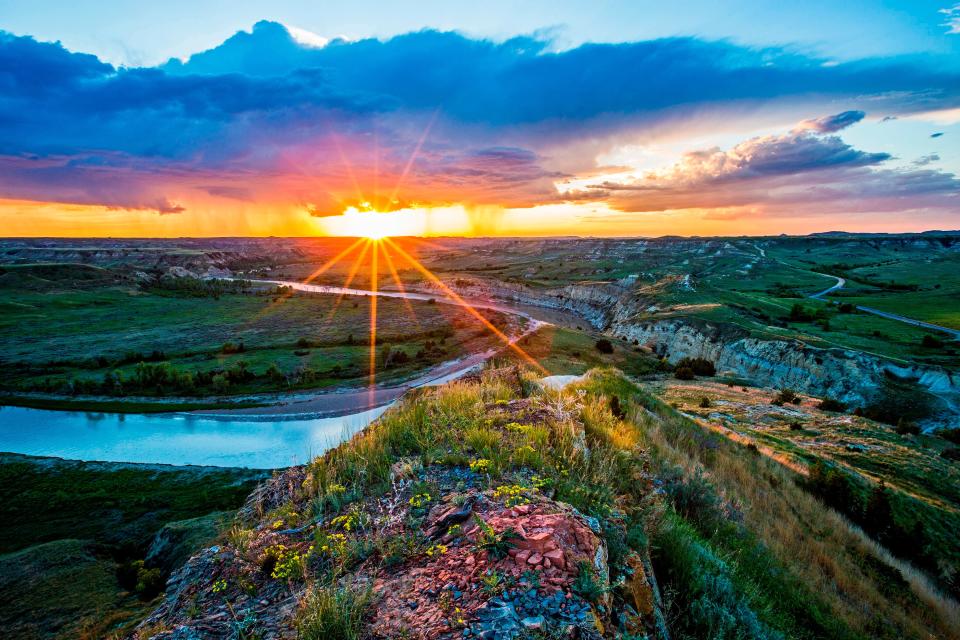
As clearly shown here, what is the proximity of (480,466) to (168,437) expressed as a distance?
142ft

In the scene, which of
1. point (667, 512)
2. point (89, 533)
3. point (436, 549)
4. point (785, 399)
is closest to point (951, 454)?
point (785, 399)

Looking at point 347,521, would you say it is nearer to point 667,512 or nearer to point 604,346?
point 667,512

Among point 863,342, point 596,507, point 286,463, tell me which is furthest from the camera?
point 863,342

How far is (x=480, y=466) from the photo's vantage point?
575cm

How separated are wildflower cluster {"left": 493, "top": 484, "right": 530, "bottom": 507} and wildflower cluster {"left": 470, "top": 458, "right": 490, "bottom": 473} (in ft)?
2.42

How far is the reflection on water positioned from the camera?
33156mm

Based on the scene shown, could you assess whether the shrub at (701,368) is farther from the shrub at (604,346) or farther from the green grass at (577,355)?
the shrub at (604,346)

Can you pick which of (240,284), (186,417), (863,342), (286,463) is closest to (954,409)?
(863,342)

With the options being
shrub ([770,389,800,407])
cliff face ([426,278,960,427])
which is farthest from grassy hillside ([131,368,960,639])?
cliff face ([426,278,960,427])

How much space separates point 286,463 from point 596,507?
31575 millimetres

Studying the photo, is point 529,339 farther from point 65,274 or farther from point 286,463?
point 65,274

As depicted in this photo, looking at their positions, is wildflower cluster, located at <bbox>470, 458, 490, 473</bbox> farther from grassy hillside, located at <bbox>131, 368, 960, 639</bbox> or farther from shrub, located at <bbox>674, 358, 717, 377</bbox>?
shrub, located at <bbox>674, 358, 717, 377</bbox>

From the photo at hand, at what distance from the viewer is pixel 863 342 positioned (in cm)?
4541

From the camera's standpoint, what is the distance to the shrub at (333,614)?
334 centimetres
